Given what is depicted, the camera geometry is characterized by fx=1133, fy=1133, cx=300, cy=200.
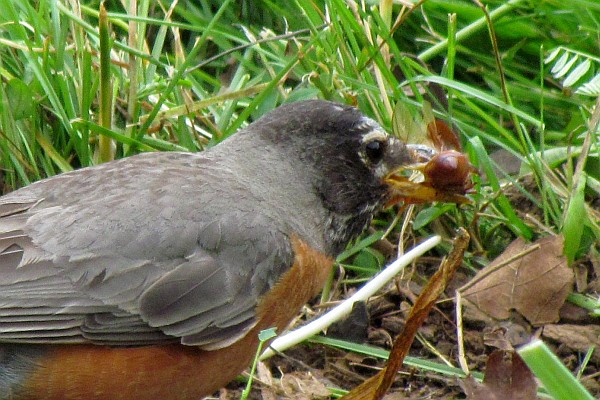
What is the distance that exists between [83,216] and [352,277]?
1.49 meters

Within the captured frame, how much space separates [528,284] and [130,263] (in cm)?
167

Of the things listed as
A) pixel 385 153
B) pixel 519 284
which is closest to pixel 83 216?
pixel 385 153

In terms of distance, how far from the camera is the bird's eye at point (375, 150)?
4270 mm

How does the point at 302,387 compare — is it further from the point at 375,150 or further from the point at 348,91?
→ the point at 348,91

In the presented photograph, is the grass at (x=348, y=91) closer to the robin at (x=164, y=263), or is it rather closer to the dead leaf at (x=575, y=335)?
the dead leaf at (x=575, y=335)

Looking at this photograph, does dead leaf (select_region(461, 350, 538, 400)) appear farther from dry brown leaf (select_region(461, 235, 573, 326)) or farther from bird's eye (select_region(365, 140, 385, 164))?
bird's eye (select_region(365, 140, 385, 164))

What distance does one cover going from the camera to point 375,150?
14.1ft

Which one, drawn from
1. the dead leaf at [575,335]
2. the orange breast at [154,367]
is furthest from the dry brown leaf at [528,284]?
the orange breast at [154,367]

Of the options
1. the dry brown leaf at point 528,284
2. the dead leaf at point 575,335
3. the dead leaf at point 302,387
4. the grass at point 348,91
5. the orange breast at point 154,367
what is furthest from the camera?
the grass at point 348,91

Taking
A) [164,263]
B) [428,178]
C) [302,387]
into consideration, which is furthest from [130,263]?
[428,178]

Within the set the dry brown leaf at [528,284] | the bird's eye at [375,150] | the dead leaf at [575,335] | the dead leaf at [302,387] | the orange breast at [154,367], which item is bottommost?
the dead leaf at [302,387]

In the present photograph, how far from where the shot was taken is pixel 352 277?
16.2 feet

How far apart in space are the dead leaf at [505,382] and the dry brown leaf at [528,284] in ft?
2.12

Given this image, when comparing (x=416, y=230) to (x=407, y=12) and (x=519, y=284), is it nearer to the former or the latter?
(x=519, y=284)
